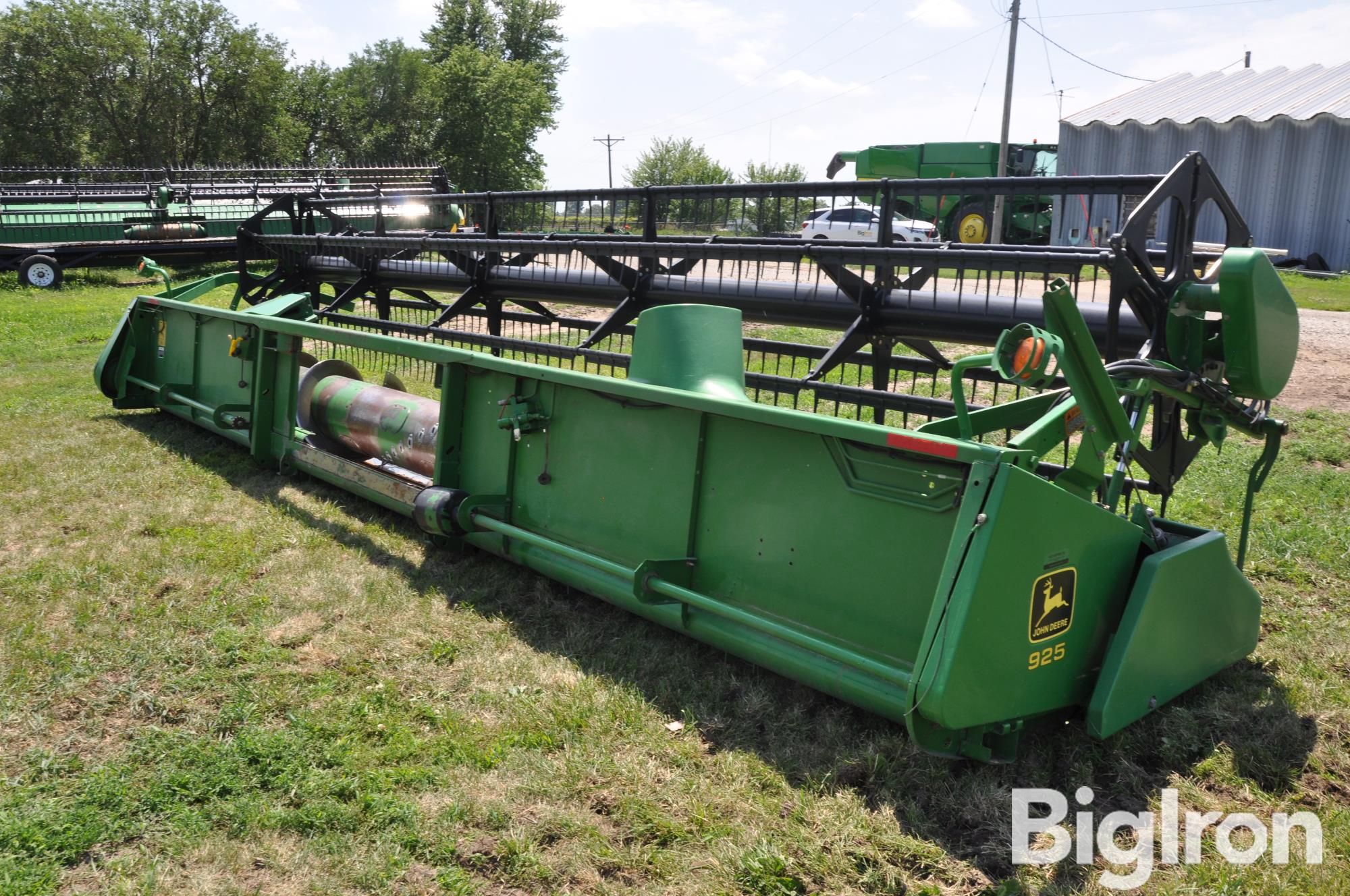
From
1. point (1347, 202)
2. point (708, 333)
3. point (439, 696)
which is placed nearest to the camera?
point (439, 696)

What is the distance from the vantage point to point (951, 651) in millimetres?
2523

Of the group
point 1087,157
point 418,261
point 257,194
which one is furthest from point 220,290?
point 1087,157

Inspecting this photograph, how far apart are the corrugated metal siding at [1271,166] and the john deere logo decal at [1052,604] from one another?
20.6 m

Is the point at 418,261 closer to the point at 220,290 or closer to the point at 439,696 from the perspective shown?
the point at 439,696

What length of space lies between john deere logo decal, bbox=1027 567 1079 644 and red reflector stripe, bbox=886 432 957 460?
1.35 feet

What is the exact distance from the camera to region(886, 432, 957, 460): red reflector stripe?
105 inches

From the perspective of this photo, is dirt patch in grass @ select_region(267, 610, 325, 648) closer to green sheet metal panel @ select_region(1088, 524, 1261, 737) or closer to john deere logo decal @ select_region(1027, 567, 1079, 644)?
john deere logo decal @ select_region(1027, 567, 1079, 644)

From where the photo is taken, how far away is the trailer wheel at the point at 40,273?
16.0 meters

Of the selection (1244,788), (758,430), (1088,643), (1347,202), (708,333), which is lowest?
(1244,788)

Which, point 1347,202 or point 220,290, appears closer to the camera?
point 220,290

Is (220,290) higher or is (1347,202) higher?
(1347,202)

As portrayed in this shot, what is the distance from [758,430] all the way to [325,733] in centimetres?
166

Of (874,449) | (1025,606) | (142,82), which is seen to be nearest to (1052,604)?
(1025,606)

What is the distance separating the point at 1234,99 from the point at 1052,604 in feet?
91.6
